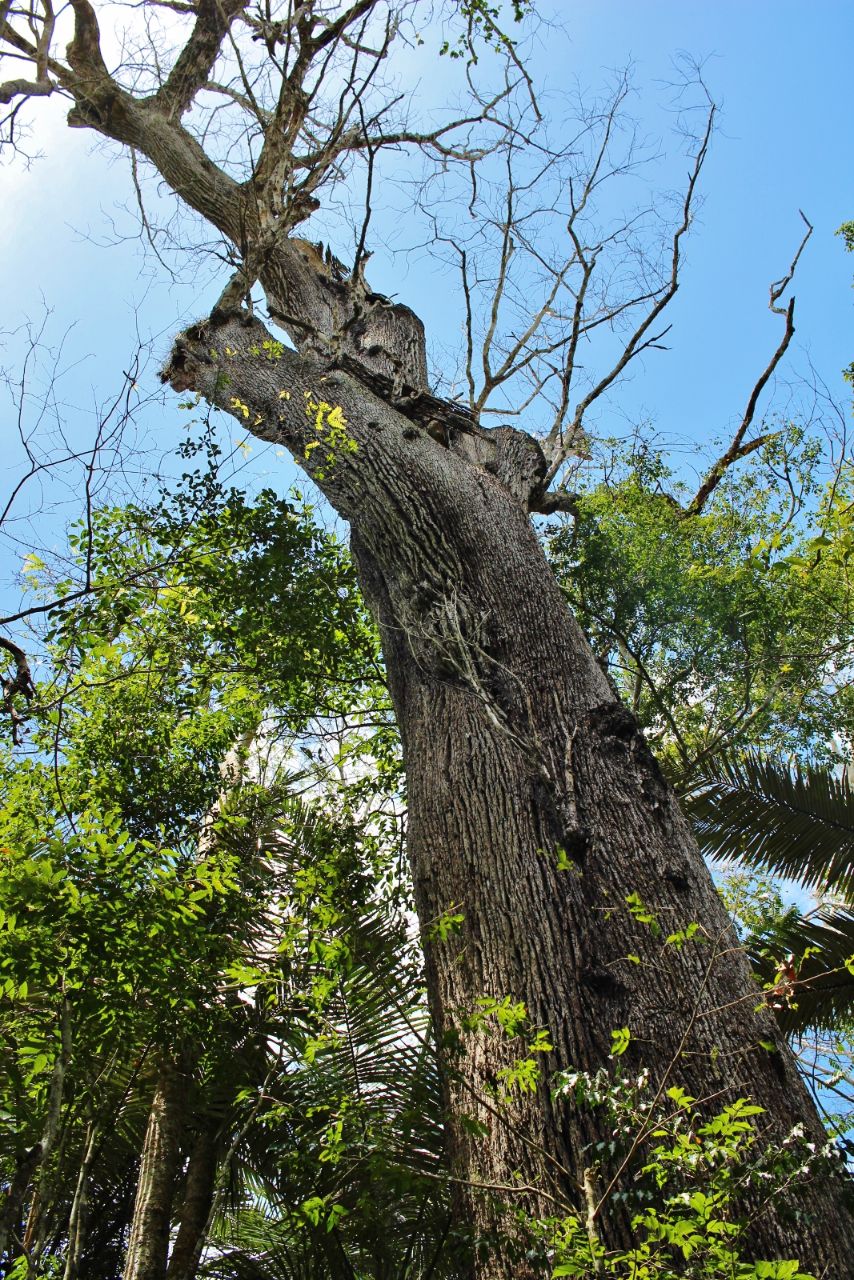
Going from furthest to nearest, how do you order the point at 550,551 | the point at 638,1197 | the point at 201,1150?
1. the point at 550,551
2. the point at 201,1150
3. the point at 638,1197

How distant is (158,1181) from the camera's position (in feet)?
14.1

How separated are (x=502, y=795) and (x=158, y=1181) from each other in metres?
2.81

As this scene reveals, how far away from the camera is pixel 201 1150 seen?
4.42 metres

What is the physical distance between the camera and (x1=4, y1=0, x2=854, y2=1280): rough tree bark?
2.28 meters

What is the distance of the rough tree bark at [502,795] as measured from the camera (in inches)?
89.7

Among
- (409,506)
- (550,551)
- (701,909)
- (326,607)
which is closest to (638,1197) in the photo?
(701,909)

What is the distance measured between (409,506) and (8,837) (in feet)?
7.54

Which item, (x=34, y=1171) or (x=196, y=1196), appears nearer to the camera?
(x=34, y=1171)

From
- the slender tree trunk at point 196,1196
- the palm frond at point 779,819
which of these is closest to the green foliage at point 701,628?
the palm frond at point 779,819

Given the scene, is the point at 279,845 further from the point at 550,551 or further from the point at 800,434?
the point at 800,434

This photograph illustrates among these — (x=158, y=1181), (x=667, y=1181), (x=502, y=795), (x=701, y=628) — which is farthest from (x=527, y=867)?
(x=701, y=628)

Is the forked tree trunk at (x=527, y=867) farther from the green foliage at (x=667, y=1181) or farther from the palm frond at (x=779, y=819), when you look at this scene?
the palm frond at (x=779, y=819)

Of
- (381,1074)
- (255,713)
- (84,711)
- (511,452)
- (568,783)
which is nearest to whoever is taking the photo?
(568,783)

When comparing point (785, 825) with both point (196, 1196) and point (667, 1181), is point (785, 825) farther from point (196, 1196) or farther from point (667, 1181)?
point (196, 1196)
